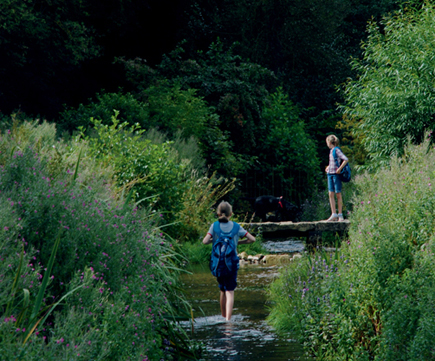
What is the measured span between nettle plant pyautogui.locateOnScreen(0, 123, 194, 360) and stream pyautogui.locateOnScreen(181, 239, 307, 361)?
0.89 m

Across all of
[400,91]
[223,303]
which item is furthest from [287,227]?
[223,303]

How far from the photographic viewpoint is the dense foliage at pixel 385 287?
522 cm

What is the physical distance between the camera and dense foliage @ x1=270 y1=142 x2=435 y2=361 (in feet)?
17.1

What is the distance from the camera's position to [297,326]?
7316mm

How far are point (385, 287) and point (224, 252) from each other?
2.64m

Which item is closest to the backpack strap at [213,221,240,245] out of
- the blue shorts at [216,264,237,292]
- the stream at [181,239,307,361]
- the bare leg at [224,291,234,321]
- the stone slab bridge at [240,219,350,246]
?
the blue shorts at [216,264,237,292]

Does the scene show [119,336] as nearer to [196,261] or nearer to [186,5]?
[196,261]

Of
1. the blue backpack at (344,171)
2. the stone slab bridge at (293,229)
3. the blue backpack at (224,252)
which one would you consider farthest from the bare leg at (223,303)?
the stone slab bridge at (293,229)

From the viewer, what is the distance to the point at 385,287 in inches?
221

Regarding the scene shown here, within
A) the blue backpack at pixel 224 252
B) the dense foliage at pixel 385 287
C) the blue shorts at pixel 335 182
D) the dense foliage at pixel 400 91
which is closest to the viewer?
the dense foliage at pixel 385 287

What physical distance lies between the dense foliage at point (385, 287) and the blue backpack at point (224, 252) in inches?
41.2

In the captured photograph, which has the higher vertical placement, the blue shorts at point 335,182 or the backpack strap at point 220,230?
the blue shorts at point 335,182

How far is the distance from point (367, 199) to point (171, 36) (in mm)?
18889

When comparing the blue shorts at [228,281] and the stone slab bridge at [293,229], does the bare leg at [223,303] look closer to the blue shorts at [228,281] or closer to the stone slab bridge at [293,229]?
the blue shorts at [228,281]
